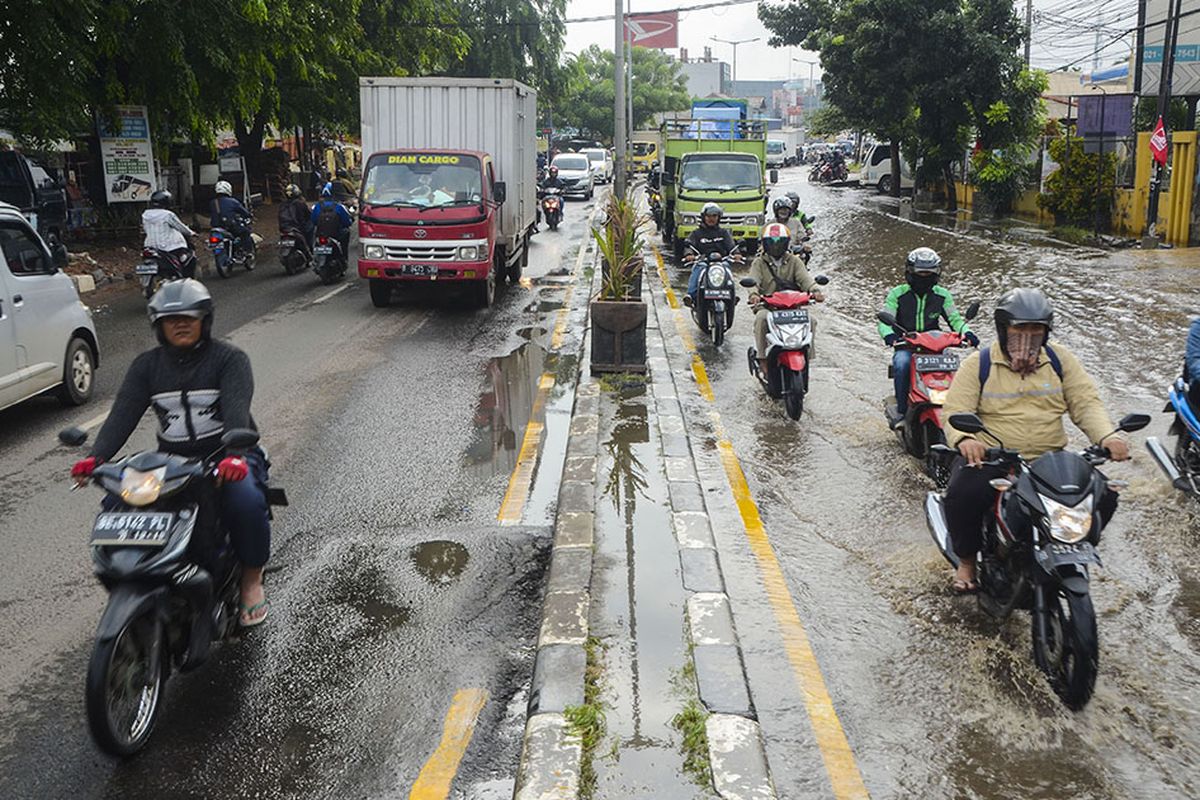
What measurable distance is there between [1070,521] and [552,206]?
81.7ft

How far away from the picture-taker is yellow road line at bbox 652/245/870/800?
392 cm

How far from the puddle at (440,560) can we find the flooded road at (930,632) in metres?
1.46

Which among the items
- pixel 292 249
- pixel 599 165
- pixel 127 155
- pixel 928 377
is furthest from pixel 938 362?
pixel 599 165

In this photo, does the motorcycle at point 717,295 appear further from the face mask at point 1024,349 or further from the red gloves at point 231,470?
the red gloves at point 231,470

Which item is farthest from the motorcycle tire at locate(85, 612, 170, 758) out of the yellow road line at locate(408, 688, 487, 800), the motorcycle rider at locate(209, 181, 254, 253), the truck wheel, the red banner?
the red banner

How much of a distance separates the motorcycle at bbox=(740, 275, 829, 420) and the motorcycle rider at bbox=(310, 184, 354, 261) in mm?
10502

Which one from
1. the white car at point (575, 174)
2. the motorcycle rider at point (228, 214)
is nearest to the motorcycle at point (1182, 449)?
the motorcycle rider at point (228, 214)

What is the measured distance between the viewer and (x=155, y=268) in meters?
15.3

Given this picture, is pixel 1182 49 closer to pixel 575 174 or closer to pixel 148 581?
pixel 575 174

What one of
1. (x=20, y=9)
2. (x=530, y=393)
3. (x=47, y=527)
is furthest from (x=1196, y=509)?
(x=20, y=9)

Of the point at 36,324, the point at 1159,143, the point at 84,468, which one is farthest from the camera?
the point at 1159,143

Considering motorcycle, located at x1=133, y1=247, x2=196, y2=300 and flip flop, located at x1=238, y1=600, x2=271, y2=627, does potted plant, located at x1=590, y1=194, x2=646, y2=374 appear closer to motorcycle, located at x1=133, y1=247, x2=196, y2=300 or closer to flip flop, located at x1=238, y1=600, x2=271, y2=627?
flip flop, located at x1=238, y1=600, x2=271, y2=627

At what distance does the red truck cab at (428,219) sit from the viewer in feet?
→ 47.3

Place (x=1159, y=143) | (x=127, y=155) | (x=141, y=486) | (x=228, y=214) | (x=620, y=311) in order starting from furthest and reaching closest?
(x=1159, y=143), (x=127, y=155), (x=228, y=214), (x=620, y=311), (x=141, y=486)
